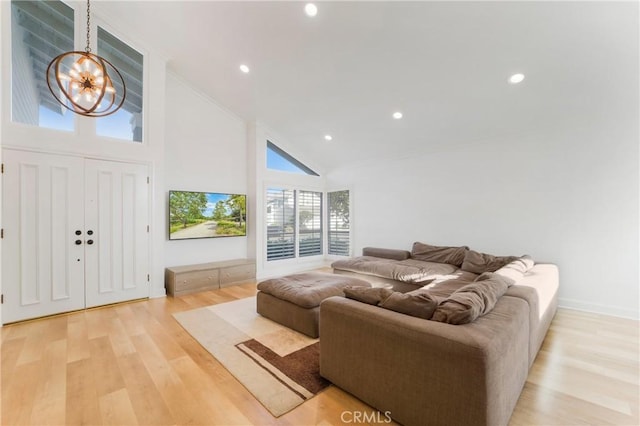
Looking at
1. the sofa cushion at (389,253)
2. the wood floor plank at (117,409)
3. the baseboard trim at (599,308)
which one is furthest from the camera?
the sofa cushion at (389,253)

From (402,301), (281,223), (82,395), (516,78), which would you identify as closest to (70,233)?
(82,395)

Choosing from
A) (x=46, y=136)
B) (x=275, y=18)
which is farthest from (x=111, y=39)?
(x=275, y=18)

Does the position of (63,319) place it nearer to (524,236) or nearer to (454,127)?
(454,127)

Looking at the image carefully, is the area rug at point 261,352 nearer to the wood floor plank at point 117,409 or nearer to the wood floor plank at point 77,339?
the wood floor plank at point 117,409

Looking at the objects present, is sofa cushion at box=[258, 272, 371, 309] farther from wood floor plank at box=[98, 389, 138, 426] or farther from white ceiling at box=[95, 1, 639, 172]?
Answer: white ceiling at box=[95, 1, 639, 172]

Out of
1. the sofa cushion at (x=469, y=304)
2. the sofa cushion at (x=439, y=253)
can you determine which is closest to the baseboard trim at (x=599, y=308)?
the sofa cushion at (x=439, y=253)

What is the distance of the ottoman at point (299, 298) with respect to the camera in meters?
2.92

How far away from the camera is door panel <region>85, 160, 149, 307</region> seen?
3742 mm

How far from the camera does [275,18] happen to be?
10.5 ft

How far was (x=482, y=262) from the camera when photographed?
3973 mm

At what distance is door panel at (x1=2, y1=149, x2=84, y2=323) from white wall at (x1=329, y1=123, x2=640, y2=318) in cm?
543

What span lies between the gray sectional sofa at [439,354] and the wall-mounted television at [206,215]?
11.9ft

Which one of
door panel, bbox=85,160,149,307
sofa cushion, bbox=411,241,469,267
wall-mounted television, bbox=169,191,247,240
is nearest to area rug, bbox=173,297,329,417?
door panel, bbox=85,160,149,307

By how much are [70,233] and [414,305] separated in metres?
4.37
